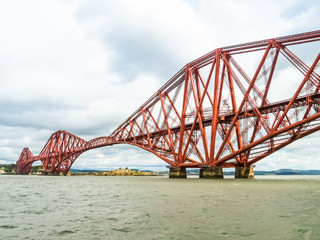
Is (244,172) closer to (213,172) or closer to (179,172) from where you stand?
(213,172)

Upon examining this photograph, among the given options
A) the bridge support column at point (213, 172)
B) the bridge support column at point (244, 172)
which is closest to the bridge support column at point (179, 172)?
the bridge support column at point (213, 172)

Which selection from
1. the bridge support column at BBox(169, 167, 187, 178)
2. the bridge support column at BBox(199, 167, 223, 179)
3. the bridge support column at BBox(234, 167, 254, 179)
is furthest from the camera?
the bridge support column at BBox(169, 167, 187, 178)

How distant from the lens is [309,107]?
25.8m

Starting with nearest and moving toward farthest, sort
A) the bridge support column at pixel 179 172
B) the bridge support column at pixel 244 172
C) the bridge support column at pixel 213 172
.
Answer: the bridge support column at pixel 213 172 < the bridge support column at pixel 244 172 < the bridge support column at pixel 179 172

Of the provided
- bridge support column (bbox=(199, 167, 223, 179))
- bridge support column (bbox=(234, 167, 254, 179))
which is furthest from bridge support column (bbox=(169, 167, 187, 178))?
bridge support column (bbox=(234, 167, 254, 179))

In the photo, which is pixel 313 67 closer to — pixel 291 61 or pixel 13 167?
pixel 291 61

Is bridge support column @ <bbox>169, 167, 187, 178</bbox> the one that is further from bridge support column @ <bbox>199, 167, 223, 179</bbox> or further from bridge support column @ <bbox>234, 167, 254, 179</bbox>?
bridge support column @ <bbox>234, 167, 254, 179</bbox>

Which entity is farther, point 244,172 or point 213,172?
point 244,172

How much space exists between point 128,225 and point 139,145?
2168 inches

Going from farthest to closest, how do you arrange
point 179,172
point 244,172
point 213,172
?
point 179,172 < point 244,172 < point 213,172

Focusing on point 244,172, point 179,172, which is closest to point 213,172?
point 244,172

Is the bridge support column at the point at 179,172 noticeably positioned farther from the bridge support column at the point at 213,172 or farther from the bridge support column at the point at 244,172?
the bridge support column at the point at 244,172

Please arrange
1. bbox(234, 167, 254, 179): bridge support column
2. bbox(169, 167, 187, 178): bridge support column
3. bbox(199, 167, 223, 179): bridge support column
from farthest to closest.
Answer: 1. bbox(169, 167, 187, 178): bridge support column
2. bbox(234, 167, 254, 179): bridge support column
3. bbox(199, 167, 223, 179): bridge support column

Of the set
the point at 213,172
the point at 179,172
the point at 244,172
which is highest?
the point at 244,172
